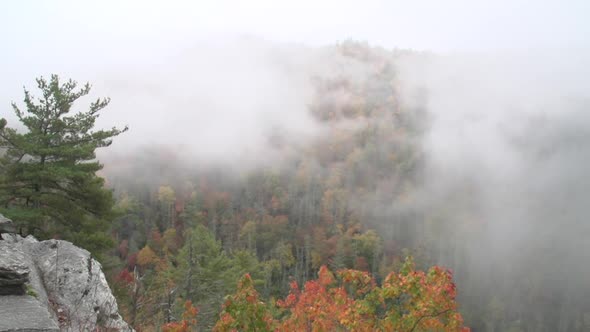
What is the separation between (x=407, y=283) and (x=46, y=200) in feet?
46.4

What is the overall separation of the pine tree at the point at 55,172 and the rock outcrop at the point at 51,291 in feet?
18.5

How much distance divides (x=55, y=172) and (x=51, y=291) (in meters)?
7.56

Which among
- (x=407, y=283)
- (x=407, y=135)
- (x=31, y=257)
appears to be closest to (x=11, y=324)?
(x=31, y=257)

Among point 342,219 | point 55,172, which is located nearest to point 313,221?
point 342,219

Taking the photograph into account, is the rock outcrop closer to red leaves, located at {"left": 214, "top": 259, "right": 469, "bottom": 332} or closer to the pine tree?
red leaves, located at {"left": 214, "top": 259, "right": 469, "bottom": 332}

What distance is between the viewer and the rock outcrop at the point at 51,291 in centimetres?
630

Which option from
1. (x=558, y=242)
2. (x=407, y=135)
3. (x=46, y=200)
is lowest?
(x=558, y=242)

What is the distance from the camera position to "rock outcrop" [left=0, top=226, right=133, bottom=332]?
20.7 feet

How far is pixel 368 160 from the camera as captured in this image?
546 feet

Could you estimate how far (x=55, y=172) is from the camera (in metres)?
15.4

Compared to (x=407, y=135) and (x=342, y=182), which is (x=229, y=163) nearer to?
(x=342, y=182)

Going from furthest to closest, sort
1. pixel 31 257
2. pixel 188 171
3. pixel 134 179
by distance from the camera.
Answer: pixel 188 171 < pixel 134 179 < pixel 31 257

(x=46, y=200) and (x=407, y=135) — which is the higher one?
(x=46, y=200)

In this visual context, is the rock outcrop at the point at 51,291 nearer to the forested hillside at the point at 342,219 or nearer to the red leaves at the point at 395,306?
the red leaves at the point at 395,306
